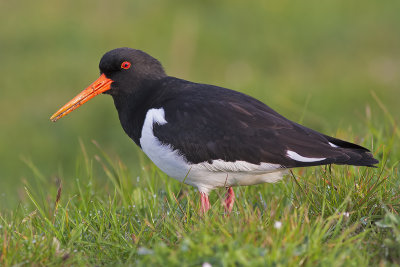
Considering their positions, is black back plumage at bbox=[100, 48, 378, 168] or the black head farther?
the black head

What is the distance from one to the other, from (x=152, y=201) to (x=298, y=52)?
730 cm

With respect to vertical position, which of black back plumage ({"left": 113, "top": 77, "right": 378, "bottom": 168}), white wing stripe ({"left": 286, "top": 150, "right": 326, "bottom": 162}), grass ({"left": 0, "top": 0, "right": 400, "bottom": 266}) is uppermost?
black back plumage ({"left": 113, "top": 77, "right": 378, "bottom": 168})

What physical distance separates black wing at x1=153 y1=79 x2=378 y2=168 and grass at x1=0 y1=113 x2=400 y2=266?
0.69 ft

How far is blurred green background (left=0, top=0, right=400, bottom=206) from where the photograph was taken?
9.53 m

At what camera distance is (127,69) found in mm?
5508

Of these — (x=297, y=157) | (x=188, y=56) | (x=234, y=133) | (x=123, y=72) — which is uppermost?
(x=123, y=72)

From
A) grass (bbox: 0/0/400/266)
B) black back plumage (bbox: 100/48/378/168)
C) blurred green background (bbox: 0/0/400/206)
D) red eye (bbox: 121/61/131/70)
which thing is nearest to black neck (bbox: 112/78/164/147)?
black back plumage (bbox: 100/48/378/168)

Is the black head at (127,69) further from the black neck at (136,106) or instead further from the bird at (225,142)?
the bird at (225,142)

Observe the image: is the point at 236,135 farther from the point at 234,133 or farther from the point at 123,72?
the point at 123,72

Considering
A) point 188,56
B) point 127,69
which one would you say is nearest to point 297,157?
point 127,69

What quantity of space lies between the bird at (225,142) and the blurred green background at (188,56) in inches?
154

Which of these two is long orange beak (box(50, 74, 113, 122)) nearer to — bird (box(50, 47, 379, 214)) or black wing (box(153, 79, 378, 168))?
bird (box(50, 47, 379, 214))

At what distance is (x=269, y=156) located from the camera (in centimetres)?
464

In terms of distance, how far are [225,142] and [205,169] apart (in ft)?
0.86
